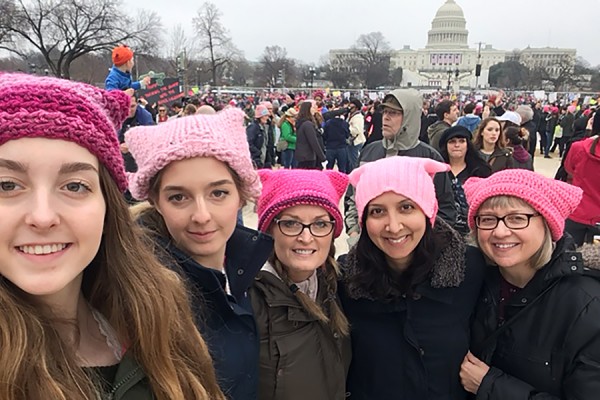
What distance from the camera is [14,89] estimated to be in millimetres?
1105

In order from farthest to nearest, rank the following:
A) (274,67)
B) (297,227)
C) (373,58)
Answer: (373,58) < (274,67) < (297,227)

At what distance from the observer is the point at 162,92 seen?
11.6m

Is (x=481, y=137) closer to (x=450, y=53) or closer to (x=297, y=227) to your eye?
(x=297, y=227)

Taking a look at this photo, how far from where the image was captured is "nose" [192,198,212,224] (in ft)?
5.36

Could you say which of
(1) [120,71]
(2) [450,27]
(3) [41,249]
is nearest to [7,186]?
(3) [41,249]

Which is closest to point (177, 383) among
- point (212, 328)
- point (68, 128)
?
point (212, 328)

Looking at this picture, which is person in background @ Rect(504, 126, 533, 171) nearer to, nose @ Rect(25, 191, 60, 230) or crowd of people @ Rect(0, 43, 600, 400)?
crowd of people @ Rect(0, 43, 600, 400)

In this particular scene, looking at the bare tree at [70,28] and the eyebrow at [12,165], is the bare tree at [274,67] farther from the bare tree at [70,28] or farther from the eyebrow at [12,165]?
the eyebrow at [12,165]

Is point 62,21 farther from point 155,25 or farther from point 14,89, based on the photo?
point 14,89

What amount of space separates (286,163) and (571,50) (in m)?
120

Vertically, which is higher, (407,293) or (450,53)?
(450,53)

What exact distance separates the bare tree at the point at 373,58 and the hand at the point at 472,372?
77946mm

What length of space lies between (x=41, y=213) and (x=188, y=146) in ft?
2.16

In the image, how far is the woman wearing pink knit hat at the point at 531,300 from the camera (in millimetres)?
1776
